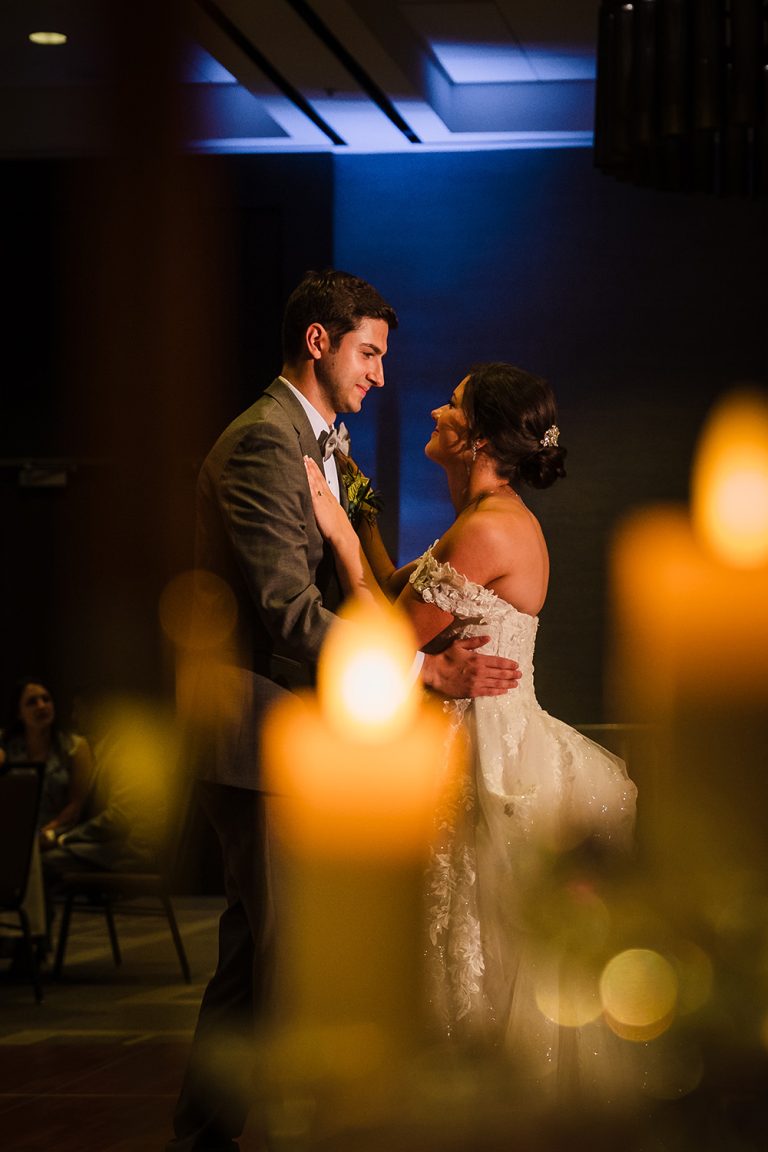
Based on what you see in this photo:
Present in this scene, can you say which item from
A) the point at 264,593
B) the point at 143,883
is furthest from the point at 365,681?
the point at 143,883

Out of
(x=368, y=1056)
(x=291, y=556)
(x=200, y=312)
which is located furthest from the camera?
(x=200, y=312)

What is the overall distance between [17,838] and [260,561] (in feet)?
11.2

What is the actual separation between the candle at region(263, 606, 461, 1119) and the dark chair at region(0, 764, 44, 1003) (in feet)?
10.3

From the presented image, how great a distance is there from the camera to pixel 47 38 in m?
8.02

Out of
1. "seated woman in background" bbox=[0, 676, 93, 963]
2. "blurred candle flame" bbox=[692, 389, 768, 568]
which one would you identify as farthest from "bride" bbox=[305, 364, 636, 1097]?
"blurred candle flame" bbox=[692, 389, 768, 568]

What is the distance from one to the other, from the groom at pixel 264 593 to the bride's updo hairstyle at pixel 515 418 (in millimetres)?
269

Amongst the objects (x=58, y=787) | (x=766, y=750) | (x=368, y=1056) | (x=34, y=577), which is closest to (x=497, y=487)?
(x=766, y=750)

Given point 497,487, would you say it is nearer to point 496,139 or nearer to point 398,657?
point 398,657

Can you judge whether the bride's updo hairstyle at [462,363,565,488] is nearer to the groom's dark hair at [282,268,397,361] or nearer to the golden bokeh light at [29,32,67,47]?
the groom's dark hair at [282,268,397,361]

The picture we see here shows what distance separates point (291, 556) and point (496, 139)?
6.63 meters

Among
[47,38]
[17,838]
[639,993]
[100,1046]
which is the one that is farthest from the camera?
[47,38]

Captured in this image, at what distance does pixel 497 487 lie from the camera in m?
3.16

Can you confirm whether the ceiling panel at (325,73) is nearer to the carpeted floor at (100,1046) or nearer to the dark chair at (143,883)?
the dark chair at (143,883)

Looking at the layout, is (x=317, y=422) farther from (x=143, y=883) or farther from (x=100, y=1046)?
(x=143, y=883)
